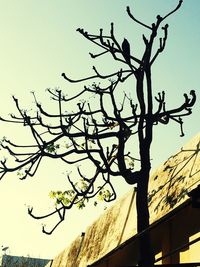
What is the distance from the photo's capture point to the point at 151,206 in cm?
955

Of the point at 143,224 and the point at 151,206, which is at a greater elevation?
the point at 151,206

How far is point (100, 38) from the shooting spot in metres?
9.70

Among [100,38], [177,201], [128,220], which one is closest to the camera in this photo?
[177,201]

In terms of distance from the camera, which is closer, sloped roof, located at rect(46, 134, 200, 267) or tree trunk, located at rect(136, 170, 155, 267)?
tree trunk, located at rect(136, 170, 155, 267)

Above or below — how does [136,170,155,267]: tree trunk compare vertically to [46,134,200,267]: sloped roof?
below

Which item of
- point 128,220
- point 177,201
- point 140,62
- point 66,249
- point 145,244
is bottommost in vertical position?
point 145,244

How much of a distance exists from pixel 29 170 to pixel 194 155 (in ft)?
11.4

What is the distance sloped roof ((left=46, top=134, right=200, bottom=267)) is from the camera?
28.2 feet

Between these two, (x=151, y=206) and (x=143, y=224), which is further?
(x=151, y=206)

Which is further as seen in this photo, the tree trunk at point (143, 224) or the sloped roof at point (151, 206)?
the sloped roof at point (151, 206)

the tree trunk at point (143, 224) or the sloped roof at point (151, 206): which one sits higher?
the sloped roof at point (151, 206)

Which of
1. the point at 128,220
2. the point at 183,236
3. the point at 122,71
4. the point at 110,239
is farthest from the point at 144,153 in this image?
the point at 110,239

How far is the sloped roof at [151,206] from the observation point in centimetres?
861

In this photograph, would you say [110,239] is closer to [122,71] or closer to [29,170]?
[29,170]
